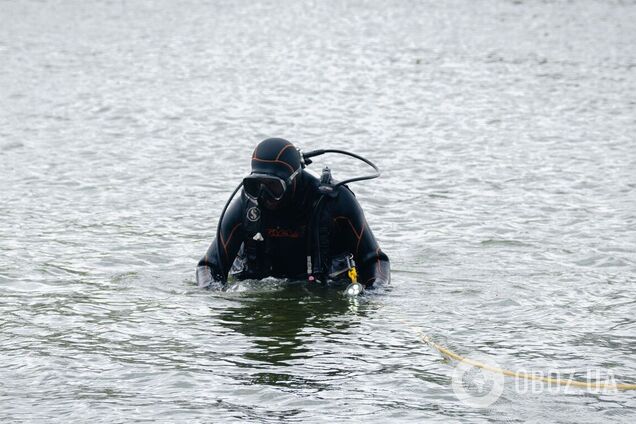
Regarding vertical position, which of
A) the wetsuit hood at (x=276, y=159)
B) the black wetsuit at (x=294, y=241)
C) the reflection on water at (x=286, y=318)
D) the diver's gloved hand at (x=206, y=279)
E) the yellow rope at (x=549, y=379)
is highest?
the wetsuit hood at (x=276, y=159)

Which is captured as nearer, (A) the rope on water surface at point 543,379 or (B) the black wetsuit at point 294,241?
(A) the rope on water surface at point 543,379

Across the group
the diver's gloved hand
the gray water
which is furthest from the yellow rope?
the diver's gloved hand

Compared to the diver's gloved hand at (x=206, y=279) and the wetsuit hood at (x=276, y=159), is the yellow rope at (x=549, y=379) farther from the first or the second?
the diver's gloved hand at (x=206, y=279)

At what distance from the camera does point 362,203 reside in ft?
41.4

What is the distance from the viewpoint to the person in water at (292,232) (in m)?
8.05

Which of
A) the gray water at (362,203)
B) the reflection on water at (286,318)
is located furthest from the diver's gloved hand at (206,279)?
the reflection on water at (286,318)

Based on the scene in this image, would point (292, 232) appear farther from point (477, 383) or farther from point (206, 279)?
point (477, 383)

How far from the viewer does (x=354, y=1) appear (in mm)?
38625

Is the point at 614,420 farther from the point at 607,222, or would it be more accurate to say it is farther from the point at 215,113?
the point at 215,113

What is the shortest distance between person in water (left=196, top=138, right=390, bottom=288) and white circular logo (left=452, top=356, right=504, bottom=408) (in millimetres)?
1442

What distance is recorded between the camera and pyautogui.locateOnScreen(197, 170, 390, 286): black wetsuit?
8305 millimetres

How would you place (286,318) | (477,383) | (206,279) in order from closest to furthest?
(477,383)
(286,318)
(206,279)

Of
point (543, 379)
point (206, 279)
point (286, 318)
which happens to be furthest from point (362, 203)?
point (543, 379)

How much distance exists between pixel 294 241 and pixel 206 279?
0.80 m
